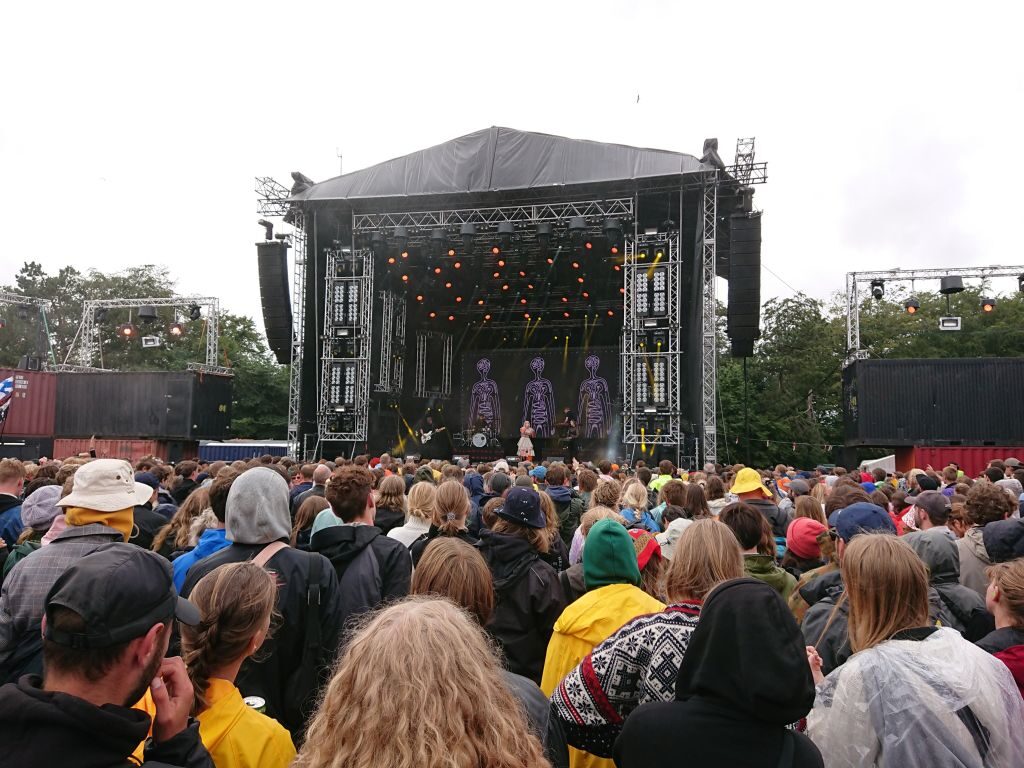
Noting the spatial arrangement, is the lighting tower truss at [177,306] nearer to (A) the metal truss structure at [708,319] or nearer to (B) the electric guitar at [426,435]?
(B) the electric guitar at [426,435]

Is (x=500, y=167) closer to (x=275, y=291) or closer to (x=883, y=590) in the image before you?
(x=275, y=291)

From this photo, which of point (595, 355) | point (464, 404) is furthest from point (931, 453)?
point (464, 404)

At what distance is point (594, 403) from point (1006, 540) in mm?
20752

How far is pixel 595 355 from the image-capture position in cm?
2408

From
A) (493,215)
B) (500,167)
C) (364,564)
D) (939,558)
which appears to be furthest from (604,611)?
(493,215)

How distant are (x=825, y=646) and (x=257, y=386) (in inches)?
1525

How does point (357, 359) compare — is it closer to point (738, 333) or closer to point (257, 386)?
point (738, 333)

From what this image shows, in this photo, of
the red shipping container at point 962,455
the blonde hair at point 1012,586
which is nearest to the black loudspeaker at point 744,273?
the red shipping container at point 962,455

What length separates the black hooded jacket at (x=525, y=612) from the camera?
3.05m

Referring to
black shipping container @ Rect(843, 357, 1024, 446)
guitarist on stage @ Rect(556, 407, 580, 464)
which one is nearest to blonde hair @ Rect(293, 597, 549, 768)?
black shipping container @ Rect(843, 357, 1024, 446)

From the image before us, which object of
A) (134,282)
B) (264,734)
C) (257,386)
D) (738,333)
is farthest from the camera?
(134,282)

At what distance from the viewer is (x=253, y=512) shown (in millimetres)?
2756

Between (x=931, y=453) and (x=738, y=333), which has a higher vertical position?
(x=738, y=333)

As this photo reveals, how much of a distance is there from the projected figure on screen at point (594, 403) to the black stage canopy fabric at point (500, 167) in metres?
8.37
